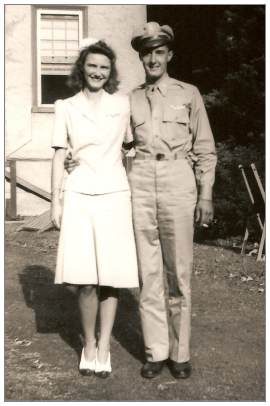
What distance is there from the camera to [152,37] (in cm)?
407

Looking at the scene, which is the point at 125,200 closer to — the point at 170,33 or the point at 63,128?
the point at 63,128

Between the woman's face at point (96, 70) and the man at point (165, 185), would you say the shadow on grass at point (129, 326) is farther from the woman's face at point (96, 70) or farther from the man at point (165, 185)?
the woman's face at point (96, 70)

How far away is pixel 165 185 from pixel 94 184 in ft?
1.48

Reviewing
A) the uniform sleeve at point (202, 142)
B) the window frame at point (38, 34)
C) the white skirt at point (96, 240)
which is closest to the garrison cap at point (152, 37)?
the uniform sleeve at point (202, 142)

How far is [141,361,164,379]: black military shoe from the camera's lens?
4207 millimetres

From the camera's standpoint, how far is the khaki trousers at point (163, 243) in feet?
13.5

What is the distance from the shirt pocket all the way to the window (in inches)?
293

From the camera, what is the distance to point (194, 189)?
419 centimetres

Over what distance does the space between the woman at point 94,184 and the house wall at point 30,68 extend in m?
7.03

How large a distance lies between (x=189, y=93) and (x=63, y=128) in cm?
84

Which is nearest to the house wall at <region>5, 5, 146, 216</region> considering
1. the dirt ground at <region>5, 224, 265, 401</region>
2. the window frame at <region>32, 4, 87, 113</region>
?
the window frame at <region>32, 4, 87, 113</region>

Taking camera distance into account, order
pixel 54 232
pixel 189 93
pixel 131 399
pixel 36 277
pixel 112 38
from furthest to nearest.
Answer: pixel 112 38
pixel 54 232
pixel 36 277
pixel 189 93
pixel 131 399

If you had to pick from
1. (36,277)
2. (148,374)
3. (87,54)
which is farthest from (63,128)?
(36,277)

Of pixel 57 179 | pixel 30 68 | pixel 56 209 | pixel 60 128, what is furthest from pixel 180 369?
pixel 30 68
